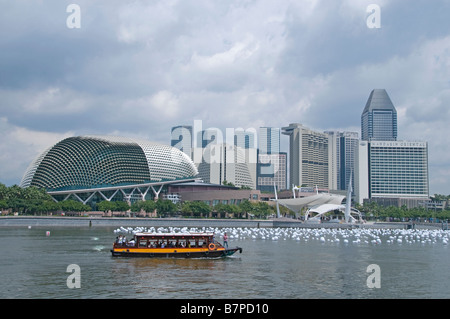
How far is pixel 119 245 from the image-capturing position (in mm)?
47438

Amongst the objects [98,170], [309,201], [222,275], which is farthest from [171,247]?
[98,170]

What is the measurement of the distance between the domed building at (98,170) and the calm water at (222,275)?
109098mm

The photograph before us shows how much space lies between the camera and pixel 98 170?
166 meters

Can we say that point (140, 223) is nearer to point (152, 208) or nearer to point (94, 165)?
point (152, 208)

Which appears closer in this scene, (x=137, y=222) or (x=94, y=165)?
(x=137, y=222)

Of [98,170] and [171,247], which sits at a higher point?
[98,170]

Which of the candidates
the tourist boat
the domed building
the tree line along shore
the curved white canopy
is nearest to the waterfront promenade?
the tree line along shore

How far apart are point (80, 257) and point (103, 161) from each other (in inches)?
4886

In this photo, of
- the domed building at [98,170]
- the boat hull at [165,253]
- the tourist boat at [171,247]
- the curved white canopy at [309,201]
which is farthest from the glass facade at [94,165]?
the boat hull at [165,253]

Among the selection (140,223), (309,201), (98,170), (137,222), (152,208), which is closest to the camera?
(140,223)

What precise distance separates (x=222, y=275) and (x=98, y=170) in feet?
441

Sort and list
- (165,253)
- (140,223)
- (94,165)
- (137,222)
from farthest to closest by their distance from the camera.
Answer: (94,165)
(137,222)
(140,223)
(165,253)

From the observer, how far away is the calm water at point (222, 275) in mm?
31094

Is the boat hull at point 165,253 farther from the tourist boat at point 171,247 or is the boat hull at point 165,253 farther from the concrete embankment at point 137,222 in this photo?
the concrete embankment at point 137,222
